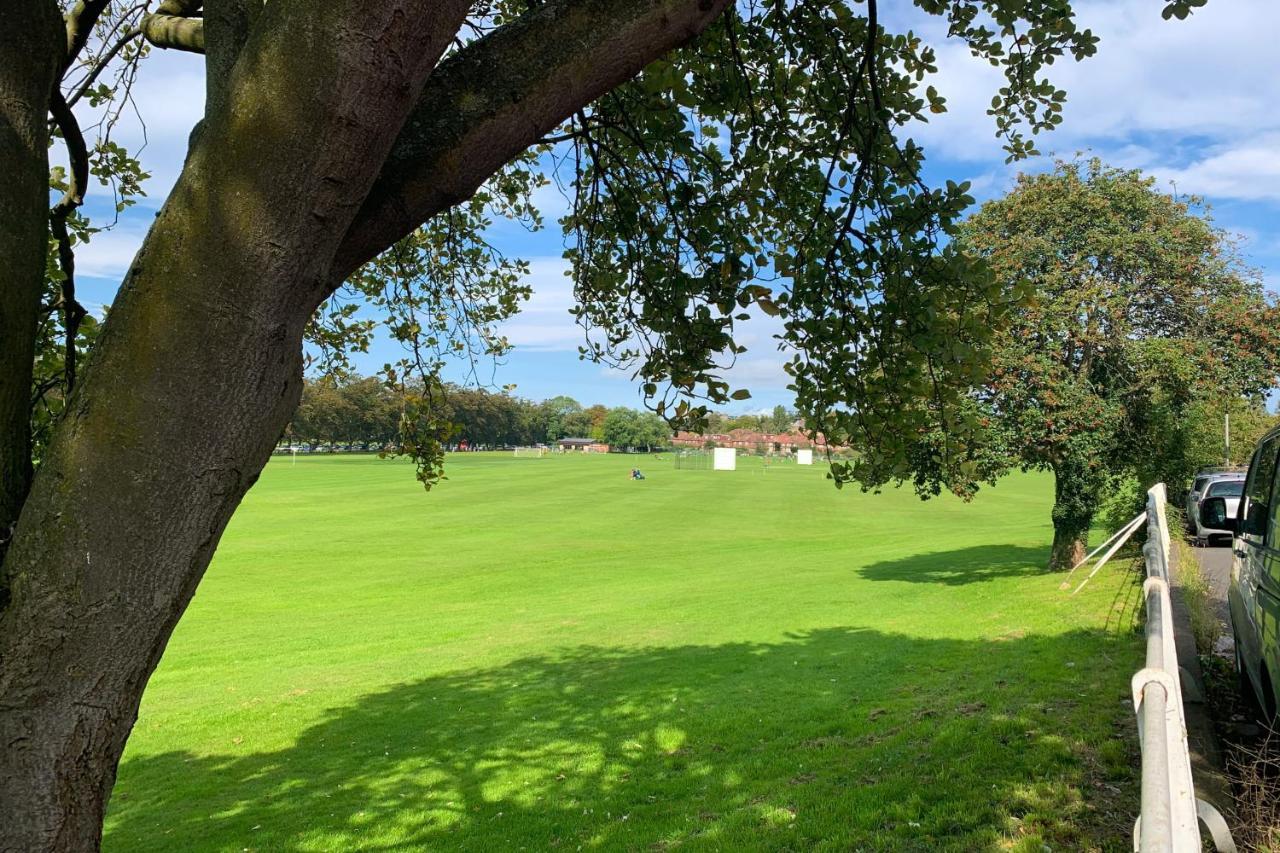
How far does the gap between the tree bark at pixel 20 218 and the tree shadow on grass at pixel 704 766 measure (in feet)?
16.0

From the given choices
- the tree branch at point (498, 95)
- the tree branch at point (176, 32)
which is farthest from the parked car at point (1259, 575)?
the tree branch at point (176, 32)

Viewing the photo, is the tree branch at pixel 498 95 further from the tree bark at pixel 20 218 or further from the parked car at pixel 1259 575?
the parked car at pixel 1259 575

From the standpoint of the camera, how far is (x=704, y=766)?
7.62 meters

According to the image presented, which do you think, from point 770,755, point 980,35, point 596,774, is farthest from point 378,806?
point 980,35

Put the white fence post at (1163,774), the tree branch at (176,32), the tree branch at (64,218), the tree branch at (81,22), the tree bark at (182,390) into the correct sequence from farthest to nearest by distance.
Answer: the tree branch at (81,22)
the tree branch at (176,32)
the tree branch at (64,218)
the tree bark at (182,390)
the white fence post at (1163,774)

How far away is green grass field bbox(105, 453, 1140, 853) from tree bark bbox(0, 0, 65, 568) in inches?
191

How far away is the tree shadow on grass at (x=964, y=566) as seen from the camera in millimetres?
23202

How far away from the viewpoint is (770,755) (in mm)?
7715

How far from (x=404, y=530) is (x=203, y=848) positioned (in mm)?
31956

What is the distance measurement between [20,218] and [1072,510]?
22.4m

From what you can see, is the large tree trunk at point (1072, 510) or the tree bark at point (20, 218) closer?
the tree bark at point (20, 218)

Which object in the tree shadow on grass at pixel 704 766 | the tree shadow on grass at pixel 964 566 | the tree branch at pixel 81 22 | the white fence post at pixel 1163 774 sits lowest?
the tree shadow on grass at pixel 964 566

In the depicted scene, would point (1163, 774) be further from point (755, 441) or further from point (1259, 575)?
point (755, 441)

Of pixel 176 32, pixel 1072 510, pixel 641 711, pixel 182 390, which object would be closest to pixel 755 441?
pixel 1072 510
